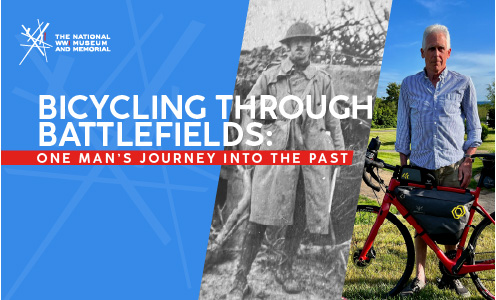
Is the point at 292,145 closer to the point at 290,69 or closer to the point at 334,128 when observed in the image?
the point at 334,128

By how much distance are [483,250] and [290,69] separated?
185cm

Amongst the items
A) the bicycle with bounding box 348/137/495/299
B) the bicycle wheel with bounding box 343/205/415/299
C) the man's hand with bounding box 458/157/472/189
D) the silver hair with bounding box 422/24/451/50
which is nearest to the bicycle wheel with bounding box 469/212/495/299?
the bicycle with bounding box 348/137/495/299

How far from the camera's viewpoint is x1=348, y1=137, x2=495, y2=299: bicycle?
2.83m

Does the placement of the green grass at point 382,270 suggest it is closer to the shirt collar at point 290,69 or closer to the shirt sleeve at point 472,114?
the shirt sleeve at point 472,114

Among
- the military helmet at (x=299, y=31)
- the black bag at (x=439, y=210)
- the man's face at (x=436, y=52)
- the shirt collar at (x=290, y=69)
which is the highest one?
the military helmet at (x=299, y=31)

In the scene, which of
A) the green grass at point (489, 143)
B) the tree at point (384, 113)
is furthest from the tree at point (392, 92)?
the green grass at point (489, 143)

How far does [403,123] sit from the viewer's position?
2.95 m

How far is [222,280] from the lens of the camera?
11.0ft

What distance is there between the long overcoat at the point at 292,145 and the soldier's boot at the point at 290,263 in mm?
80

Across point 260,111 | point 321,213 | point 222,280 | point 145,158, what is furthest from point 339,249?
point 145,158

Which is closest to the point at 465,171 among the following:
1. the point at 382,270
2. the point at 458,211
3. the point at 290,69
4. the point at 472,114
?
the point at 458,211

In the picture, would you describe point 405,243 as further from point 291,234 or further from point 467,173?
point 291,234

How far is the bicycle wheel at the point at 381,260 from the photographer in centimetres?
297

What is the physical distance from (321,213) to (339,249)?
0.31 meters
